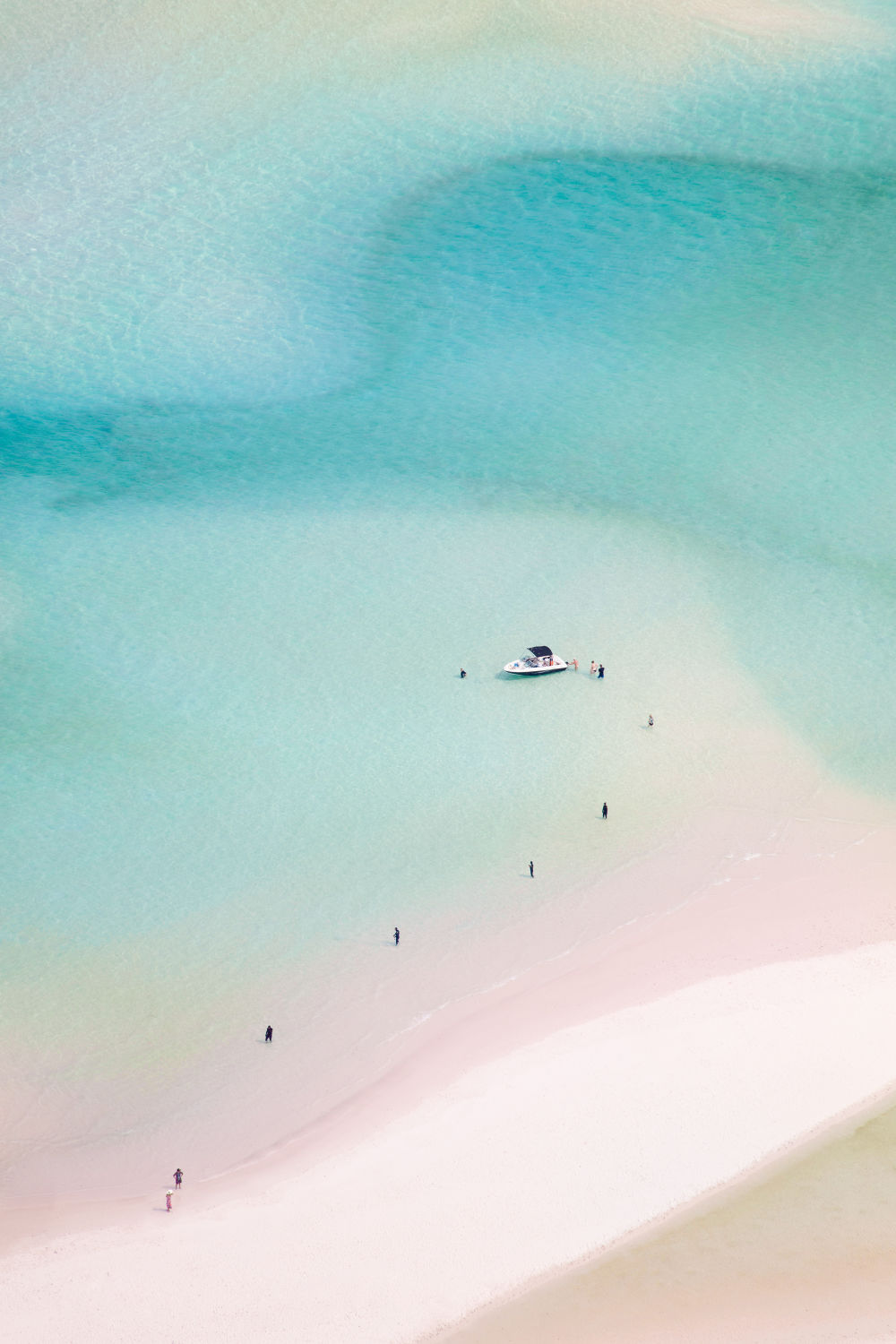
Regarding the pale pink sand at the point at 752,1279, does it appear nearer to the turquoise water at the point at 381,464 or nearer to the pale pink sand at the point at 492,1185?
the pale pink sand at the point at 492,1185

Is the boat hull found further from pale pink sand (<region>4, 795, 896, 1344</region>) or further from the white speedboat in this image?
pale pink sand (<region>4, 795, 896, 1344</region>)

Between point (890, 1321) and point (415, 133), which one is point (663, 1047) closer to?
point (890, 1321)

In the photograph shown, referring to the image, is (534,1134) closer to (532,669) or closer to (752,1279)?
(752,1279)

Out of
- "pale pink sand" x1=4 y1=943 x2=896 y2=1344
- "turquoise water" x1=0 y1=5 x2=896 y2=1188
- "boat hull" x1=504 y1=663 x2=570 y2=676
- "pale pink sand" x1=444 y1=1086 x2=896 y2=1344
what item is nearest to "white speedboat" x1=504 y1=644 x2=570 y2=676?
"boat hull" x1=504 y1=663 x2=570 y2=676

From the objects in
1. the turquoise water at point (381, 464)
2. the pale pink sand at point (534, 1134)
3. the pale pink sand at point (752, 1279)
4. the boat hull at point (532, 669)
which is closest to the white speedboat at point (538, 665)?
the boat hull at point (532, 669)

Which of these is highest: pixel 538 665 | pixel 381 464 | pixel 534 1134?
pixel 381 464

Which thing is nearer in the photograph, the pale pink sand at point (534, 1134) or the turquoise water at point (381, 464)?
the pale pink sand at point (534, 1134)

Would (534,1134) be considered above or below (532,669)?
below

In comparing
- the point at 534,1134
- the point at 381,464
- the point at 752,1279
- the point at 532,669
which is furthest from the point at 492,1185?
the point at 381,464
